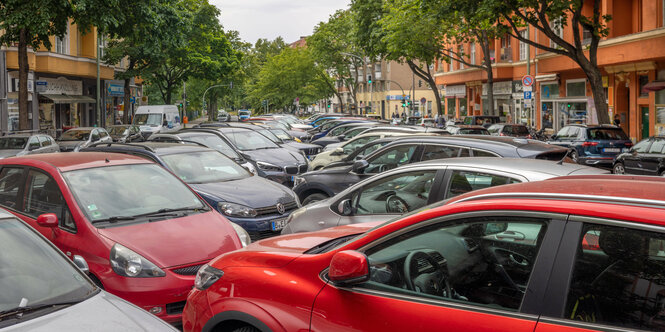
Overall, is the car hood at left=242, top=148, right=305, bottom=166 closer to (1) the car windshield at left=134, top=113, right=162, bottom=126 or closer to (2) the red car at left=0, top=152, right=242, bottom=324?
(2) the red car at left=0, top=152, right=242, bottom=324

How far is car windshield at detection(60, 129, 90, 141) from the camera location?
2916 centimetres

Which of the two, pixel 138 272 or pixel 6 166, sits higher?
pixel 6 166

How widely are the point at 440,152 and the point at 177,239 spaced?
3.64 metres

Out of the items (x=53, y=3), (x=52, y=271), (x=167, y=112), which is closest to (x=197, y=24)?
(x=167, y=112)

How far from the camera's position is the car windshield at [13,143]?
23.3 m

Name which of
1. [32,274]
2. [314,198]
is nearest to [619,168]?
[314,198]

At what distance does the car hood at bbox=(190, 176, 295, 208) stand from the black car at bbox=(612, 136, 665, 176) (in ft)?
37.8

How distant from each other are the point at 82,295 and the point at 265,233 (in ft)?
17.5

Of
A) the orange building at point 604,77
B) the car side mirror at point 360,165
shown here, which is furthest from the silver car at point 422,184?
the orange building at point 604,77

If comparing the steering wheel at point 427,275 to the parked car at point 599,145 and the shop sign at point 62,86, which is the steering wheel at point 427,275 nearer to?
the parked car at point 599,145

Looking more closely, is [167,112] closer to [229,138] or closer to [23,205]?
[229,138]

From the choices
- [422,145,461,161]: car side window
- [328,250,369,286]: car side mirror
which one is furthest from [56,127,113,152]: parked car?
[328,250,369,286]: car side mirror

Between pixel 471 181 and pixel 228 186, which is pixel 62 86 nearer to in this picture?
pixel 228 186

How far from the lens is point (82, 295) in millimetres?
3928
